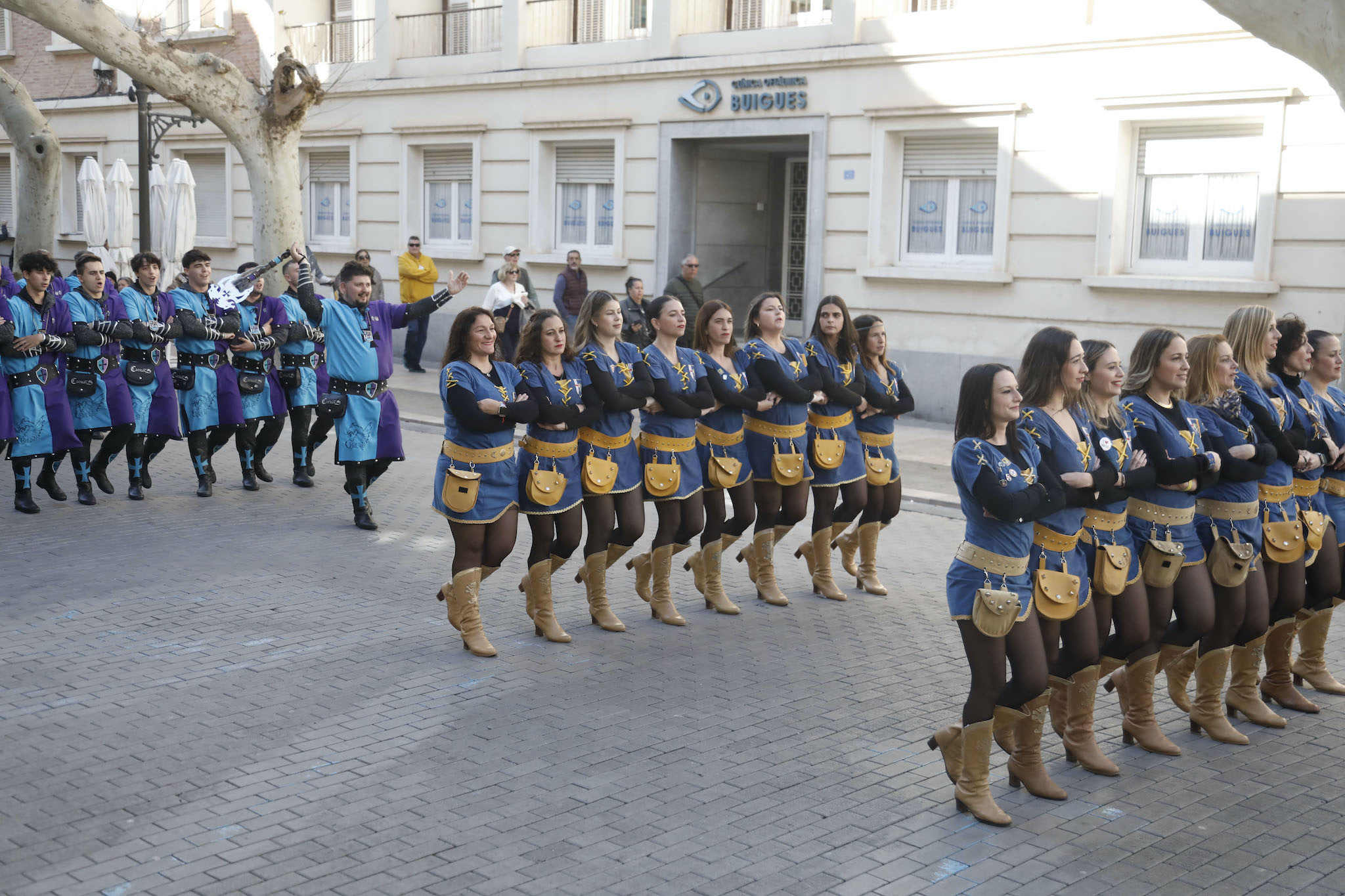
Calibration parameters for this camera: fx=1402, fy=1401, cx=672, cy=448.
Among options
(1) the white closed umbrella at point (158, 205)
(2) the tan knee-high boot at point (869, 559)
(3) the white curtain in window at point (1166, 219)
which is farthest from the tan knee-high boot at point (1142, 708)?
(1) the white closed umbrella at point (158, 205)

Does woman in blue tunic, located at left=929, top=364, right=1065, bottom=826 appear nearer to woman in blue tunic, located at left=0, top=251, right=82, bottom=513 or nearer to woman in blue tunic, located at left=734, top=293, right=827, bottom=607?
woman in blue tunic, located at left=734, top=293, right=827, bottom=607

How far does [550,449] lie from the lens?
7.42 m

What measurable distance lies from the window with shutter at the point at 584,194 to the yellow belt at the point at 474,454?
14090mm

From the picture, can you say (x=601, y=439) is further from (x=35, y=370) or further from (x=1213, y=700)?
(x=35, y=370)

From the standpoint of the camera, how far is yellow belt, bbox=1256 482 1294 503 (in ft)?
21.0

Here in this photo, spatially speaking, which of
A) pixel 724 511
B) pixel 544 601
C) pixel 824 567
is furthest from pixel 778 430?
pixel 544 601

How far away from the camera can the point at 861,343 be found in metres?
8.71

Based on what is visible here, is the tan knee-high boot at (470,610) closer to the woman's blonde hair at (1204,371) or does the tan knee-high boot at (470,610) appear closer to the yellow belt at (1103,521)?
the yellow belt at (1103,521)

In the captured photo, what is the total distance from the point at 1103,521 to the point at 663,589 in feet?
10.4

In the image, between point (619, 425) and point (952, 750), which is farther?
point (619, 425)

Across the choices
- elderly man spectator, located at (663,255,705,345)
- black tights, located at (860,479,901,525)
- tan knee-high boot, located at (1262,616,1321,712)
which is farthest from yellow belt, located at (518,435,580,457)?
elderly man spectator, located at (663,255,705,345)

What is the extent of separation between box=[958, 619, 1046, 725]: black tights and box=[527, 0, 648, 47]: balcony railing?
17197 millimetres

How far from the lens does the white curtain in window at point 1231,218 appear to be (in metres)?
15.2

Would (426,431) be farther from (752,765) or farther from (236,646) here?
(752,765)
